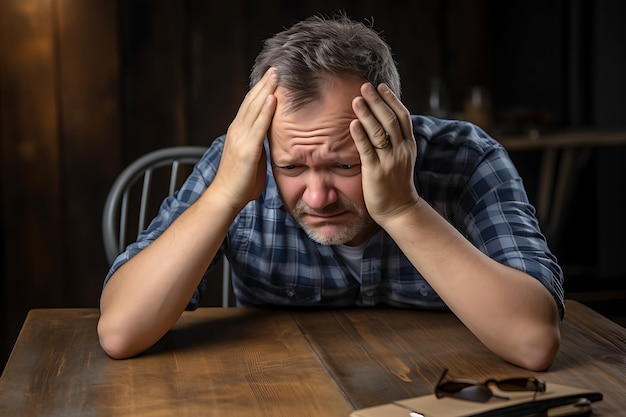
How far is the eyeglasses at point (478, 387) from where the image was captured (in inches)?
45.8

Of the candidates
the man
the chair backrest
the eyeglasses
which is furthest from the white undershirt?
the eyeglasses


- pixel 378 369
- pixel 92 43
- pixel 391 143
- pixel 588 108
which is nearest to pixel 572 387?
pixel 378 369

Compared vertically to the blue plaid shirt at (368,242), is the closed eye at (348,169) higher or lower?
higher

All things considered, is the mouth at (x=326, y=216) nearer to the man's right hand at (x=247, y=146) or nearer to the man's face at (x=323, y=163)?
the man's face at (x=323, y=163)

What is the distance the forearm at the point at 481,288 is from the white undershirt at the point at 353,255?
23cm

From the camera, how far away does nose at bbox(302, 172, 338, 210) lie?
5.13 ft

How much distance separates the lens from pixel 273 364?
56.6 inches

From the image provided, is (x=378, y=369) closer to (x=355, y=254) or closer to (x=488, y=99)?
(x=355, y=254)

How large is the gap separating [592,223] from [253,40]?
1.96 metres

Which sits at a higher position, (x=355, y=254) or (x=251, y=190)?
(x=251, y=190)

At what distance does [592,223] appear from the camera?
449cm

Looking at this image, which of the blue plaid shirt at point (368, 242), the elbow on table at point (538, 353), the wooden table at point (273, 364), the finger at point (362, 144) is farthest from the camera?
the blue plaid shirt at point (368, 242)

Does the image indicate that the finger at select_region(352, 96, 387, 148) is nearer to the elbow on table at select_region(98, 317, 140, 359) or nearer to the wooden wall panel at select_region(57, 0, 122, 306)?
the elbow on table at select_region(98, 317, 140, 359)

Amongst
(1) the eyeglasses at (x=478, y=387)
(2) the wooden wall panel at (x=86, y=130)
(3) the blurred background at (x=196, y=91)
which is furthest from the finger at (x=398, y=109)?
(2) the wooden wall panel at (x=86, y=130)
